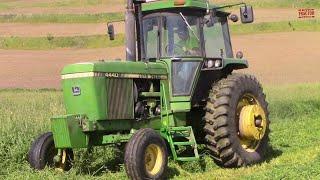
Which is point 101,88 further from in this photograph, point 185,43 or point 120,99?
point 185,43

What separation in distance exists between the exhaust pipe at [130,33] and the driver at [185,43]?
1.94ft

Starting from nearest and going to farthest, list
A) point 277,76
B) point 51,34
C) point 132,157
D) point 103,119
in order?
point 132,157, point 103,119, point 277,76, point 51,34

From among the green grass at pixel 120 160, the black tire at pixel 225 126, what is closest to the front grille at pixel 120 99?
the green grass at pixel 120 160

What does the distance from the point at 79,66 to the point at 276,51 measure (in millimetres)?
25332

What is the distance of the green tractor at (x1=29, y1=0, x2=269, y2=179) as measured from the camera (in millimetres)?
7281

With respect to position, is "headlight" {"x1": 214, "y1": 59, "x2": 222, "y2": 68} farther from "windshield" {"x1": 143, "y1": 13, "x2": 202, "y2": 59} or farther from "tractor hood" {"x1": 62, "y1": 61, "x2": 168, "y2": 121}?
"tractor hood" {"x1": 62, "y1": 61, "x2": 168, "y2": 121}

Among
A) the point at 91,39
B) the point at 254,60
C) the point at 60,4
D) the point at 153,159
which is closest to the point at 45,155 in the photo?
the point at 153,159

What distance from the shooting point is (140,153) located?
22.8 ft

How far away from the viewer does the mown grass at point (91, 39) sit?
3678 cm

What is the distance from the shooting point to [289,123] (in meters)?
12.8

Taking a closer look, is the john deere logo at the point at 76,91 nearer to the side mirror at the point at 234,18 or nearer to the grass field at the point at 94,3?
the side mirror at the point at 234,18

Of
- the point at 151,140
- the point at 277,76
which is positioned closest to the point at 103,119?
the point at 151,140

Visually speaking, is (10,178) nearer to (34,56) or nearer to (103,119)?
(103,119)

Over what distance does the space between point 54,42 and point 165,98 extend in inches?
1178
